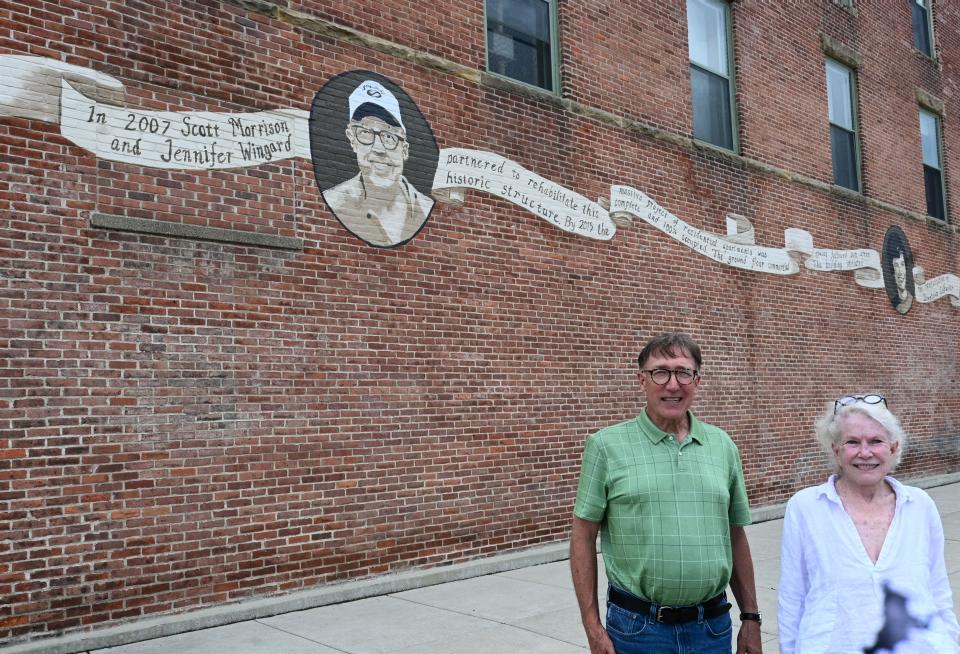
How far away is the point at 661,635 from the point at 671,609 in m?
0.09

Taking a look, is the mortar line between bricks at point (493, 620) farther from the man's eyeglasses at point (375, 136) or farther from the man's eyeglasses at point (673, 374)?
the man's eyeglasses at point (375, 136)

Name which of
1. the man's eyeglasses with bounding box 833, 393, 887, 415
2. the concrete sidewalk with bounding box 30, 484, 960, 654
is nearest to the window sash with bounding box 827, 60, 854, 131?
the concrete sidewalk with bounding box 30, 484, 960, 654

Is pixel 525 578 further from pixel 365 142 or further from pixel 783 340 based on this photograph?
pixel 783 340

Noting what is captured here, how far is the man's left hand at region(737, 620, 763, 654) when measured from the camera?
3031mm

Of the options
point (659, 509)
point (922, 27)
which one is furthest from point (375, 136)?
point (922, 27)

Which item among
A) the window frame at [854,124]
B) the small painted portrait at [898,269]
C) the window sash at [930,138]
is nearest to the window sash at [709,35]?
the window frame at [854,124]

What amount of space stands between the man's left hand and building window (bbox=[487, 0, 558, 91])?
22.4 ft

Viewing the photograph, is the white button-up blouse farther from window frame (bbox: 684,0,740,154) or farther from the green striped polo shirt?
window frame (bbox: 684,0,740,154)

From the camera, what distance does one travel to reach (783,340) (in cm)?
1184

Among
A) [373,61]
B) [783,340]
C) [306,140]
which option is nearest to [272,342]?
[306,140]

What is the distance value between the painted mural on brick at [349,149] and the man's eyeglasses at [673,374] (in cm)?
456

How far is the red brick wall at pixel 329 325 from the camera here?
5855 mm

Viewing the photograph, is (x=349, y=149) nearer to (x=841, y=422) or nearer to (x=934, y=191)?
(x=841, y=422)

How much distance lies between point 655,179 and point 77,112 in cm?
636
